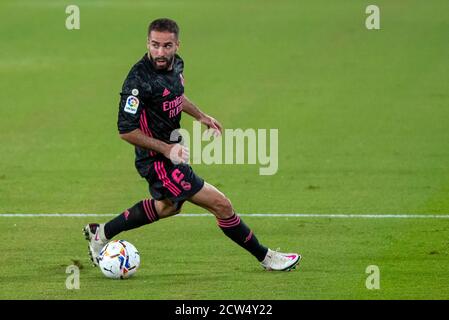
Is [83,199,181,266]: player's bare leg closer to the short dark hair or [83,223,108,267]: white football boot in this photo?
[83,223,108,267]: white football boot

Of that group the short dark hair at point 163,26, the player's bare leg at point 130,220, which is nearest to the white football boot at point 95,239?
the player's bare leg at point 130,220

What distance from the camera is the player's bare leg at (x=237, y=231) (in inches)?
460

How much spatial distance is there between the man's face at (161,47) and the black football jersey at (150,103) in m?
0.12

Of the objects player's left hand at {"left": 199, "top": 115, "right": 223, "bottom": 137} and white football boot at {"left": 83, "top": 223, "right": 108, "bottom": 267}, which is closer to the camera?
white football boot at {"left": 83, "top": 223, "right": 108, "bottom": 267}

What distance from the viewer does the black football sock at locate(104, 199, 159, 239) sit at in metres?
12.1

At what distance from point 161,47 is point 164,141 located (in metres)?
0.91

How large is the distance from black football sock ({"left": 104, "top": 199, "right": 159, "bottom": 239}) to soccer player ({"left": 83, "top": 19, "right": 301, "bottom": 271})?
0.01m

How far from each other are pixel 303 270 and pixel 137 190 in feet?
17.2

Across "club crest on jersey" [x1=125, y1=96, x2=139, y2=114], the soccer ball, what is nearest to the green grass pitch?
the soccer ball

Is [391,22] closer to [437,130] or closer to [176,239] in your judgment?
[437,130]

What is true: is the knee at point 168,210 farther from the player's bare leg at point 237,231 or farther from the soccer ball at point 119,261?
the soccer ball at point 119,261

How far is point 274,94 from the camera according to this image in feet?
85.7

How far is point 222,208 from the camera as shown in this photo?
11719 millimetres

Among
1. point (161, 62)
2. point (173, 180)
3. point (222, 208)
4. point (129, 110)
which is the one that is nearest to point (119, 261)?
point (173, 180)
